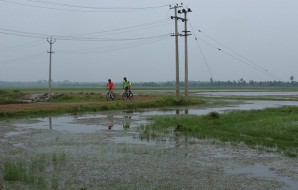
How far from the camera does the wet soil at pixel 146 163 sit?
337 inches

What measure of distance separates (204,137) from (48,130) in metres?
7.34

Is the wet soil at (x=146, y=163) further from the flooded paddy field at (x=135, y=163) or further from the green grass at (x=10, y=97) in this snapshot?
the green grass at (x=10, y=97)

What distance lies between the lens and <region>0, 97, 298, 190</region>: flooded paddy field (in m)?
8.56

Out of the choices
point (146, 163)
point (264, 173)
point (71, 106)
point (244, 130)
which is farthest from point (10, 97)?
point (264, 173)

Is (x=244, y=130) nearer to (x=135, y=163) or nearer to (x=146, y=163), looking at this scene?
(x=146, y=163)

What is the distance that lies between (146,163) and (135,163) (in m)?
A: 0.31

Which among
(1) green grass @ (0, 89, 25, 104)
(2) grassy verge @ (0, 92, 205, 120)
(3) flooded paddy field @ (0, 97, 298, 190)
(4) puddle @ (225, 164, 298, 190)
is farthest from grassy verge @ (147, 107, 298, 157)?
(1) green grass @ (0, 89, 25, 104)

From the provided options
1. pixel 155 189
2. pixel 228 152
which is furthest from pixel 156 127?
pixel 155 189

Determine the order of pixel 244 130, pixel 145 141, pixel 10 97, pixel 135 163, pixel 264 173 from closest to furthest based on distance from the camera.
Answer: pixel 264 173, pixel 135 163, pixel 145 141, pixel 244 130, pixel 10 97

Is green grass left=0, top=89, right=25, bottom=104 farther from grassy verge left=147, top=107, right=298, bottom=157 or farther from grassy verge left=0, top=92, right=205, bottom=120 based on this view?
grassy verge left=147, top=107, right=298, bottom=157

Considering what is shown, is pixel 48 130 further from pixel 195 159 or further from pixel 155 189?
pixel 155 189

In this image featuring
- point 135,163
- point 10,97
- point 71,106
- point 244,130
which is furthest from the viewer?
point 10,97

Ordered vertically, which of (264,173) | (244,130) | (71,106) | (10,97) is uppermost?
(10,97)

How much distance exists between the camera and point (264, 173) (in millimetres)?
9562
